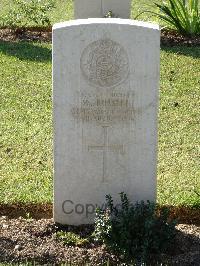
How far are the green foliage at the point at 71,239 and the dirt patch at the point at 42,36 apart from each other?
6416 millimetres

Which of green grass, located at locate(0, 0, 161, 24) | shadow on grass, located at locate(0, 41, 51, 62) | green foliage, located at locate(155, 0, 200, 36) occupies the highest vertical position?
green grass, located at locate(0, 0, 161, 24)

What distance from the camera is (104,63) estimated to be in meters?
5.08

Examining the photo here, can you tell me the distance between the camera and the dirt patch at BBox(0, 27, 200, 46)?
37.1ft

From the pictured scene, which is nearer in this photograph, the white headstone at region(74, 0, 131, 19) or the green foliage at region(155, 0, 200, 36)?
the white headstone at region(74, 0, 131, 19)

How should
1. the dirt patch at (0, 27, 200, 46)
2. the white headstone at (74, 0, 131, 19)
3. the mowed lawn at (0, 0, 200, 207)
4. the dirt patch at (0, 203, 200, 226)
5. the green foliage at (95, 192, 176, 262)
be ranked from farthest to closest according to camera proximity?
the dirt patch at (0, 27, 200, 46) → the white headstone at (74, 0, 131, 19) → the mowed lawn at (0, 0, 200, 207) → the dirt patch at (0, 203, 200, 226) → the green foliage at (95, 192, 176, 262)

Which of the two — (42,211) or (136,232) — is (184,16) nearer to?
(42,211)

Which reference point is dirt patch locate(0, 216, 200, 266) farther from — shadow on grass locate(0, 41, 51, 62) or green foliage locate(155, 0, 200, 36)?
green foliage locate(155, 0, 200, 36)

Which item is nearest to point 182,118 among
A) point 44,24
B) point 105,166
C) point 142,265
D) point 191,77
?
point 191,77

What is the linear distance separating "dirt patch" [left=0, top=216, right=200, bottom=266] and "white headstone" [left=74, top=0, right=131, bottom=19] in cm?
636

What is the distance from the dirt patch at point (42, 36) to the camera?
11297 mm

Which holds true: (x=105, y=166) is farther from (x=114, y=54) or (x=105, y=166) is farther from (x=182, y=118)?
(x=182, y=118)

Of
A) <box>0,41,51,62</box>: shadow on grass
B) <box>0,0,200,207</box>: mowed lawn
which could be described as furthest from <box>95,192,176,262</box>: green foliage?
<box>0,41,51,62</box>: shadow on grass

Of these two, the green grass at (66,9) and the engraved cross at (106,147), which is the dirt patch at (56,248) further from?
the green grass at (66,9)

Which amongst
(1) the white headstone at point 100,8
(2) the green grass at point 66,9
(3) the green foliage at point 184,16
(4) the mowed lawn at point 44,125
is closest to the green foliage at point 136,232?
(4) the mowed lawn at point 44,125
